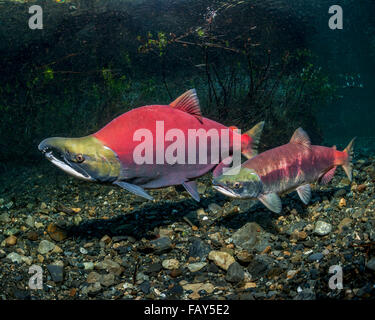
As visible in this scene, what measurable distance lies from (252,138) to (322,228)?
132 cm

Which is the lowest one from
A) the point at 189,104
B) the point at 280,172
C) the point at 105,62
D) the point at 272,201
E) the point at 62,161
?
the point at 272,201

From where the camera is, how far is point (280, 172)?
307 centimetres

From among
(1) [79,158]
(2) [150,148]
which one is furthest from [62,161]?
(2) [150,148]

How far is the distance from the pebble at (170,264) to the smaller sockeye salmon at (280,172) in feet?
3.11

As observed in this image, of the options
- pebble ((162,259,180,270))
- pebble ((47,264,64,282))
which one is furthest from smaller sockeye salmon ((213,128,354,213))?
pebble ((47,264,64,282))

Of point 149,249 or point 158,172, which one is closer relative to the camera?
point 158,172

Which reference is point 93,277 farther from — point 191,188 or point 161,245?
point 191,188

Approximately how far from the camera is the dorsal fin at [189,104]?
2.74 m

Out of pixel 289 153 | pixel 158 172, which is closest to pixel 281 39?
pixel 289 153

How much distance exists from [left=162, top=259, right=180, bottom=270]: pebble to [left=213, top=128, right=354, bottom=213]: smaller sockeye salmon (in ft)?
3.11

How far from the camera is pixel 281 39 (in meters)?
11.5

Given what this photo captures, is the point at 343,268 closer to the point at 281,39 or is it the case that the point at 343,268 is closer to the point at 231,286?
the point at 231,286

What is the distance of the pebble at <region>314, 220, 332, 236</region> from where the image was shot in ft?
10.4
